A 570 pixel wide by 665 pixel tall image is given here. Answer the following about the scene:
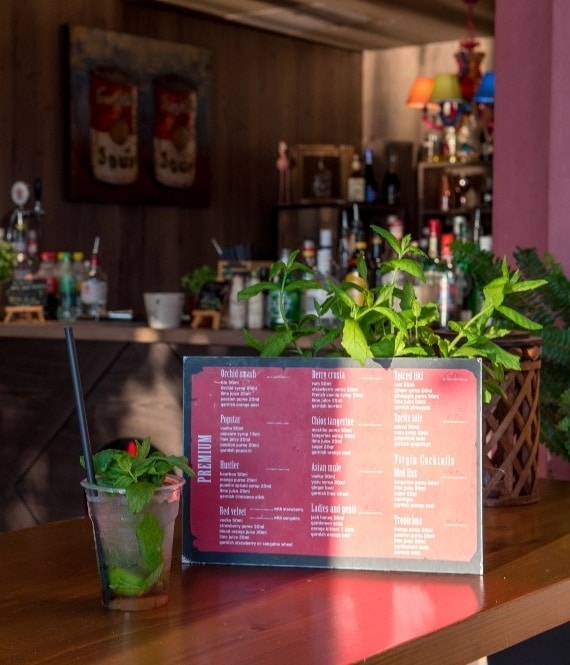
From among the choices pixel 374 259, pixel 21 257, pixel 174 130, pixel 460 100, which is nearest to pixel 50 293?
pixel 21 257

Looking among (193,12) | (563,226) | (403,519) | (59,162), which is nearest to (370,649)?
(403,519)

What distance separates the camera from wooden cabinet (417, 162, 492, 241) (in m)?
7.90

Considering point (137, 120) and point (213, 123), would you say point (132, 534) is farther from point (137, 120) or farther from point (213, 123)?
point (213, 123)

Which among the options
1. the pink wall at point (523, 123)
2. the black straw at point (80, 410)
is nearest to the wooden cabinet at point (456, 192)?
the pink wall at point (523, 123)

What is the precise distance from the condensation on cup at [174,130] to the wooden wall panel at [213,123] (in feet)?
0.81

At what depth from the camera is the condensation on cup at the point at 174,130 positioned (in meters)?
7.38

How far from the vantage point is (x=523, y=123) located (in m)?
2.69

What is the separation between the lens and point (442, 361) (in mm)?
1171

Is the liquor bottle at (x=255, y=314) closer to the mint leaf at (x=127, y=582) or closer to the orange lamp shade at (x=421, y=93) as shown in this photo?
the mint leaf at (x=127, y=582)

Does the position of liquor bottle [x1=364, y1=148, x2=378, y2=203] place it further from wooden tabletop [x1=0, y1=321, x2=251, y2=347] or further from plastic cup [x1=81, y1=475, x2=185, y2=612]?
plastic cup [x1=81, y1=475, x2=185, y2=612]

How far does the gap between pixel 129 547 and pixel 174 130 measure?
663cm

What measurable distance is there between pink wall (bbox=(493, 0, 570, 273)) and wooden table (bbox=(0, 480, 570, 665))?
1.44 meters

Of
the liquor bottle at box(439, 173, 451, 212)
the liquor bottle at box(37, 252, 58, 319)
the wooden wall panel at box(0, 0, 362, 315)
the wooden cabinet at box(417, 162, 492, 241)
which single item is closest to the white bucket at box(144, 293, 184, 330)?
the liquor bottle at box(37, 252, 58, 319)

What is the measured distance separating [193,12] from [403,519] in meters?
6.86
